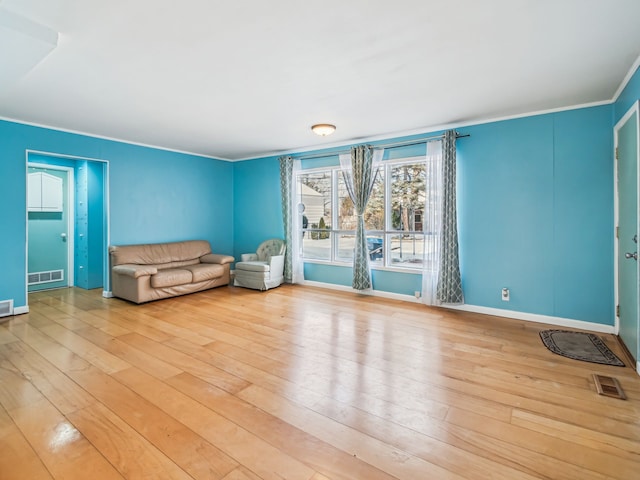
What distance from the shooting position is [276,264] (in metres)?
6.04

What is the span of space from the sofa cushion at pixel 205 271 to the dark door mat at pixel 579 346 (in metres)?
4.96

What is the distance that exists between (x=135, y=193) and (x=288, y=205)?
2.68 meters

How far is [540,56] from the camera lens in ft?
8.55

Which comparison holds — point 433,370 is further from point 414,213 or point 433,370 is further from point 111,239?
point 111,239

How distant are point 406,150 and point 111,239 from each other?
5.00 meters

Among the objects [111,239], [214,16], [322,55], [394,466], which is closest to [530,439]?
[394,466]

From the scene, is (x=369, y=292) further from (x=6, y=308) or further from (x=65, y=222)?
(x=65, y=222)

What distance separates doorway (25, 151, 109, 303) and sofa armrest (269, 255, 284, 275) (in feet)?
9.60

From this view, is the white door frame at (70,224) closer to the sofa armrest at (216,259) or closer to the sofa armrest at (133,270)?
the sofa armrest at (133,270)

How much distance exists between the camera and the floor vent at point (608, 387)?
234cm

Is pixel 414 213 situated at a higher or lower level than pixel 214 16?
lower

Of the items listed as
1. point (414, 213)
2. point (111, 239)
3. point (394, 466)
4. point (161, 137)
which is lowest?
point (394, 466)

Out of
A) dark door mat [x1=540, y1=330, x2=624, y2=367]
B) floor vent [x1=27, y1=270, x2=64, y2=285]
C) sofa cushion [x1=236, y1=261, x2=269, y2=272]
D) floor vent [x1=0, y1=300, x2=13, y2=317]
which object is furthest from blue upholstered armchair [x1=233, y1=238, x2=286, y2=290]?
dark door mat [x1=540, y1=330, x2=624, y2=367]

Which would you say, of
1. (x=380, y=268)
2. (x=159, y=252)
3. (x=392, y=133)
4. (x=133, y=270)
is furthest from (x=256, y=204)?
(x=392, y=133)
